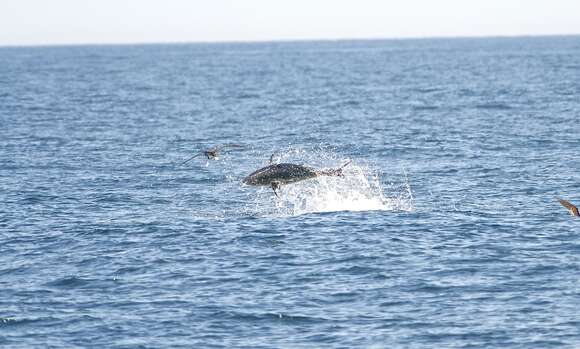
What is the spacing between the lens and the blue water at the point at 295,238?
88.5 feet

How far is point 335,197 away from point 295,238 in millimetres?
7267

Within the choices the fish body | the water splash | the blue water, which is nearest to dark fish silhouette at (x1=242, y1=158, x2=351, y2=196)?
the fish body

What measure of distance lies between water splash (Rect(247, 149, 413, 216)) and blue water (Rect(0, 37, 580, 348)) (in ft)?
0.47

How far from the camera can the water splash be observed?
138ft

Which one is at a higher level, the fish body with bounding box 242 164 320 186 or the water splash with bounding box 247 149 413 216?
the fish body with bounding box 242 164 320 186

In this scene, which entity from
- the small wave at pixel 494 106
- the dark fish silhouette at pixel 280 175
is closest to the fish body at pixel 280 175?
the dark fish silhouette at pixel 280 175

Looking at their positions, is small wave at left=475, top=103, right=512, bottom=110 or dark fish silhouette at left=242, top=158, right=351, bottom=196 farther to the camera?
small wave at left=475, top=103, right=512, bottom=110

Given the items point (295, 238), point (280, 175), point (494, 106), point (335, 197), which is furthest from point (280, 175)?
point (494, 106)

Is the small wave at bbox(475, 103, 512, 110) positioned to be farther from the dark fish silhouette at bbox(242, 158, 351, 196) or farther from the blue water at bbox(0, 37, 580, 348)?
the dark fish silhouette at bbox(242, 158, 351, 196)

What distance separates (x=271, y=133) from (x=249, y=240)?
126 feet

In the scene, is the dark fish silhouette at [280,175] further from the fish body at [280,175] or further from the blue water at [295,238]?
the blue water at [295,238]

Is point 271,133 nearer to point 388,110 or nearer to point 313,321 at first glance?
point 388,110

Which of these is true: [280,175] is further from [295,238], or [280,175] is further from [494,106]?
[494,106]

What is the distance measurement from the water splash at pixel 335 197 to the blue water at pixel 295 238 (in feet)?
0.47
